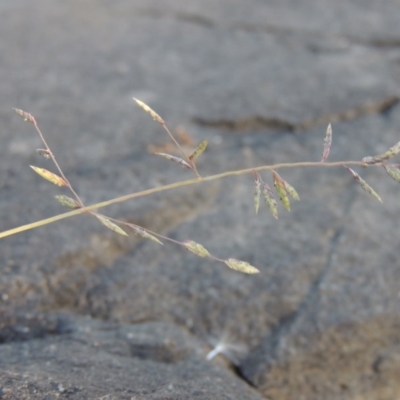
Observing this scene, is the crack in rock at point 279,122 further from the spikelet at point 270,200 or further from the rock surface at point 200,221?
the spikelet at point 270,200

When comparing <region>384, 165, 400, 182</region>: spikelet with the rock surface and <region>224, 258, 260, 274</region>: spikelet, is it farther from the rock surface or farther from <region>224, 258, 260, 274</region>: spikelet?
the rock surface

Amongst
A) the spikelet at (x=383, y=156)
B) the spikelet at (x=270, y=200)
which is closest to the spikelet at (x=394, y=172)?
the spikelet at (x=383, y=156)

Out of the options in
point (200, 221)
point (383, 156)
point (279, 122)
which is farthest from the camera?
point (279, 122)

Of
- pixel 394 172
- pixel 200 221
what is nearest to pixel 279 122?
pixel 200 221

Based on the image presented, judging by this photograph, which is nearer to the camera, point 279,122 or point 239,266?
point 239,266

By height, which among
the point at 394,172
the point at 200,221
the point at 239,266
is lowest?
the point at 200,221

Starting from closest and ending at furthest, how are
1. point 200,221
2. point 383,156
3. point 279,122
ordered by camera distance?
point 383,156, point 200,221, point 279,122

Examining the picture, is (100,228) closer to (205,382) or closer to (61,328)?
(61,328)

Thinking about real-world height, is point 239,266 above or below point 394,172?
below

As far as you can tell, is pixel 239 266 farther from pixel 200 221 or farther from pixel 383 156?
pixel 200 221

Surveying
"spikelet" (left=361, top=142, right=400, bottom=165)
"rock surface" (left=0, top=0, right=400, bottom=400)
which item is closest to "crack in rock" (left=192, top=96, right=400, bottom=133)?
"rock surface" (left=0, top=0, right=400, bottom=400)
